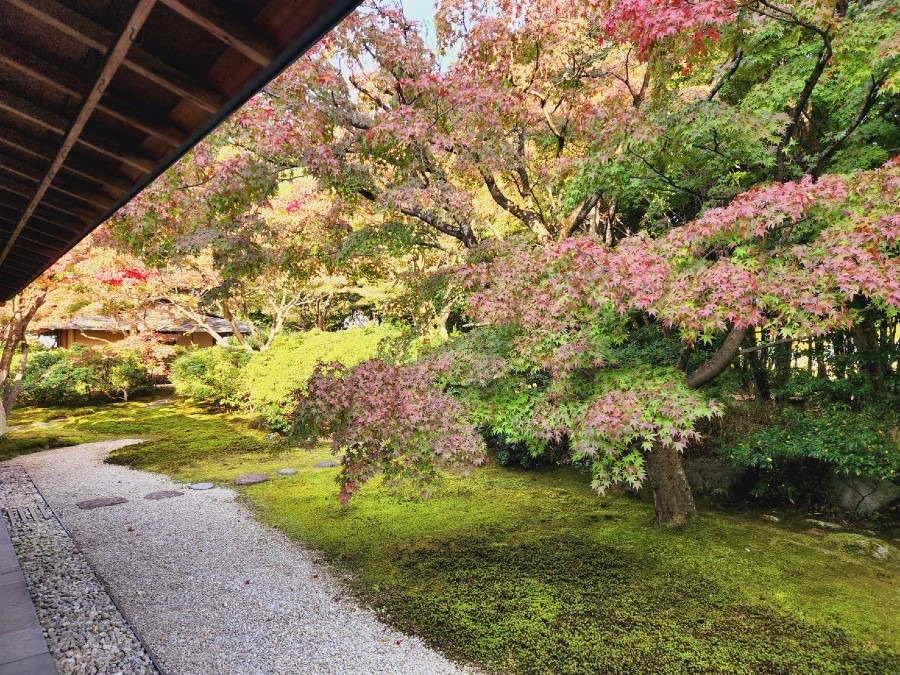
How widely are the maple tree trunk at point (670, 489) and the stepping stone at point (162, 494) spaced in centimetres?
596

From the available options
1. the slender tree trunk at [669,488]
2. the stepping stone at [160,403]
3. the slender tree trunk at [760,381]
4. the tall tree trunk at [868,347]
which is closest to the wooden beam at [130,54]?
the slender tree trunk at [669,488]

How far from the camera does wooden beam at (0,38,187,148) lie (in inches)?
65.1

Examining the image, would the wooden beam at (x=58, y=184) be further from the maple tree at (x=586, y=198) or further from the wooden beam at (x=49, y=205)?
the maple tree at (x=586, y=198)

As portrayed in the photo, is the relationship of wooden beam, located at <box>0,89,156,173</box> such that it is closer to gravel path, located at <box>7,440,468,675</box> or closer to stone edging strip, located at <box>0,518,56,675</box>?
stone edging strip, located at <box>0,518,56,675</box>

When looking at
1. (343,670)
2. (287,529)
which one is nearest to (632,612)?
(343,670)

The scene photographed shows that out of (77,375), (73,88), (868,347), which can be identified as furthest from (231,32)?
(77,375)

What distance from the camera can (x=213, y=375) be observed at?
459 inches

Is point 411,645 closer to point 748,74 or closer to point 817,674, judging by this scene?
point 817,674

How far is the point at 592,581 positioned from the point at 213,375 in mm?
10654

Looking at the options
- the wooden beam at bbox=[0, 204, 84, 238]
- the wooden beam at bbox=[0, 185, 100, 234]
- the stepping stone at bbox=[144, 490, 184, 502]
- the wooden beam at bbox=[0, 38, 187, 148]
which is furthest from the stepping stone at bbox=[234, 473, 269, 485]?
the wooden beam at bbox=[0, 38, 187, 148]

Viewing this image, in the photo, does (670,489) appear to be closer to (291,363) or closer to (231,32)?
(231,32)

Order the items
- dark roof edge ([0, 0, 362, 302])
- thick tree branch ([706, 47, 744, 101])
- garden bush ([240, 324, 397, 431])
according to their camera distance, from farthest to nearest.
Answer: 1. garden bush ([240, 324, 397, 431])
2. thick tree branch ([706, 47, 744, 101])
3. dark roof edge ([0, 0, 362, 302])

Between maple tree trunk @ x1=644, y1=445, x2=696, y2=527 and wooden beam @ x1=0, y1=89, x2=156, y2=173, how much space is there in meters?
4.85

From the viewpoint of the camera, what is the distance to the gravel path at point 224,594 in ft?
9.46
